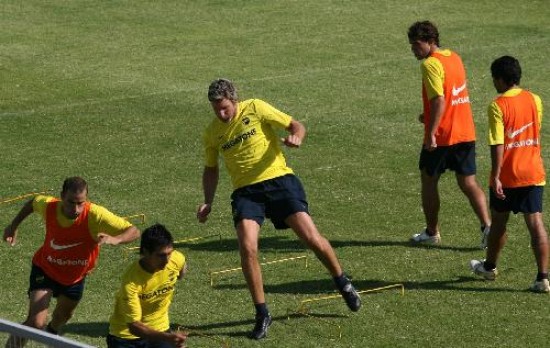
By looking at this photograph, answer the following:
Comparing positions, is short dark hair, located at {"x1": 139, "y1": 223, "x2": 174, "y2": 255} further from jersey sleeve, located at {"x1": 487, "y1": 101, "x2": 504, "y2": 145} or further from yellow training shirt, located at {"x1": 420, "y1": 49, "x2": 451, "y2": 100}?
yellow training shirt, located at {"x1": 420, "y1": 49, "x2": 451, "y2": 100}

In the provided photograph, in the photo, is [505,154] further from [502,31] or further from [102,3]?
[102,3]

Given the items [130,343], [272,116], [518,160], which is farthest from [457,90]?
[130,343]

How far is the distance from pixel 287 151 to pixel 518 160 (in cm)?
567

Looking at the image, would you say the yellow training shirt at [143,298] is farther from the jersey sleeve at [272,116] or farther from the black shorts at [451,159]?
the black shorts at [451,159]

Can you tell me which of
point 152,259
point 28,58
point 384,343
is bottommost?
point 384,343

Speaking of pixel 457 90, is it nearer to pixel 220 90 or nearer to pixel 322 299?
pixel 322 299

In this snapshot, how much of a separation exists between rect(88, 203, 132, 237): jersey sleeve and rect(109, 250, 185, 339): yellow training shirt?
86 centimetres

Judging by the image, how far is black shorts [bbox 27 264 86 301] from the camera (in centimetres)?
1104

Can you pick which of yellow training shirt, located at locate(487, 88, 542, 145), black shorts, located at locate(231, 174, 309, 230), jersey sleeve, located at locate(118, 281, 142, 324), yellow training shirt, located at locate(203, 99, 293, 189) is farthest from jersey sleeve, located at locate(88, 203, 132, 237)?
yellow training shirt, located at locate(487, 88, 542, 145)

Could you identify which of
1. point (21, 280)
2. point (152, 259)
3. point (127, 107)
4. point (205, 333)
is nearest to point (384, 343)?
point (205, 333)

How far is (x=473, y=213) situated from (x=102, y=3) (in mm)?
12798

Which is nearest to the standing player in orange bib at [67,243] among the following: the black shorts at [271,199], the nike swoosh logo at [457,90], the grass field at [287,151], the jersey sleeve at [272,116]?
the grass field at [287,151]

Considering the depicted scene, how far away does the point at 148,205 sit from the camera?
15375 millimetres

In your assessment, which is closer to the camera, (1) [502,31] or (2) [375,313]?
(2) [375,313]
